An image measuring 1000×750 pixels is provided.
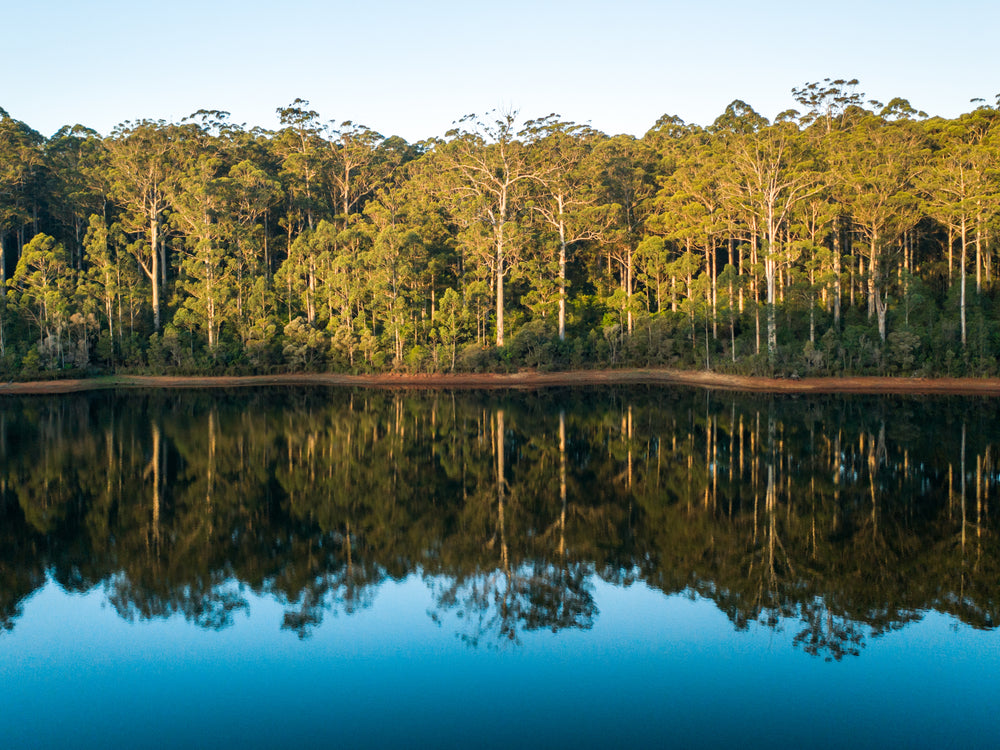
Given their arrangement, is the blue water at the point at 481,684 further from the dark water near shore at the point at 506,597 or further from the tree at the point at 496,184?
the tree at the point at 496,184

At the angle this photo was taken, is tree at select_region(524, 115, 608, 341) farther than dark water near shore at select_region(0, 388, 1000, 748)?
Yes

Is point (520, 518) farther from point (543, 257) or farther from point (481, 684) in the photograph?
point (543, 257)

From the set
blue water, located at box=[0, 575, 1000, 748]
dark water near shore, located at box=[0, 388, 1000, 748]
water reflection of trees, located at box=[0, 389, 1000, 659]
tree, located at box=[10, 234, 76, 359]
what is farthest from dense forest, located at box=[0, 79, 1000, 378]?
blue water, located at box=[0, 575, 1000, 748]

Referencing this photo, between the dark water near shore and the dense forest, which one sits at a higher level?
the dense forest

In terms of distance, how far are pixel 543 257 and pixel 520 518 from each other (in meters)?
41.4

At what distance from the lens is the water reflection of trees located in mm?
10391

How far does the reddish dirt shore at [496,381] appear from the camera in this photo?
37.1m

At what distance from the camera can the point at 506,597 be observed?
34.5ft

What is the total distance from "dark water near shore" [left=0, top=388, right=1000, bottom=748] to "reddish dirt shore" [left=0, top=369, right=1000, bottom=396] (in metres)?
16.7

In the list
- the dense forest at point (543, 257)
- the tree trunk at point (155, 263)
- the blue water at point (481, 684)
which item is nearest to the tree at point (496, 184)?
the dense forest at point (543, 257)

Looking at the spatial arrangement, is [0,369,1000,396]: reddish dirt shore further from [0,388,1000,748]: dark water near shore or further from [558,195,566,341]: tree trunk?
[0,388,1000,748]: dark water near shore

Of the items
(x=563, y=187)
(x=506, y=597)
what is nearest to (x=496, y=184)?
(x=563, y=187)

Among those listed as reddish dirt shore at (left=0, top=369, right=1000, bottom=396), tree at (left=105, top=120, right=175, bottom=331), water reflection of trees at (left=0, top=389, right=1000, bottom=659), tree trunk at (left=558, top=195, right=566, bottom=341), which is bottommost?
water reflection of trees at (left=0, top=389, right=1000, bottom=659)

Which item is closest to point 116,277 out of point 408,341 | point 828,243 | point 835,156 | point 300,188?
point 300,188
